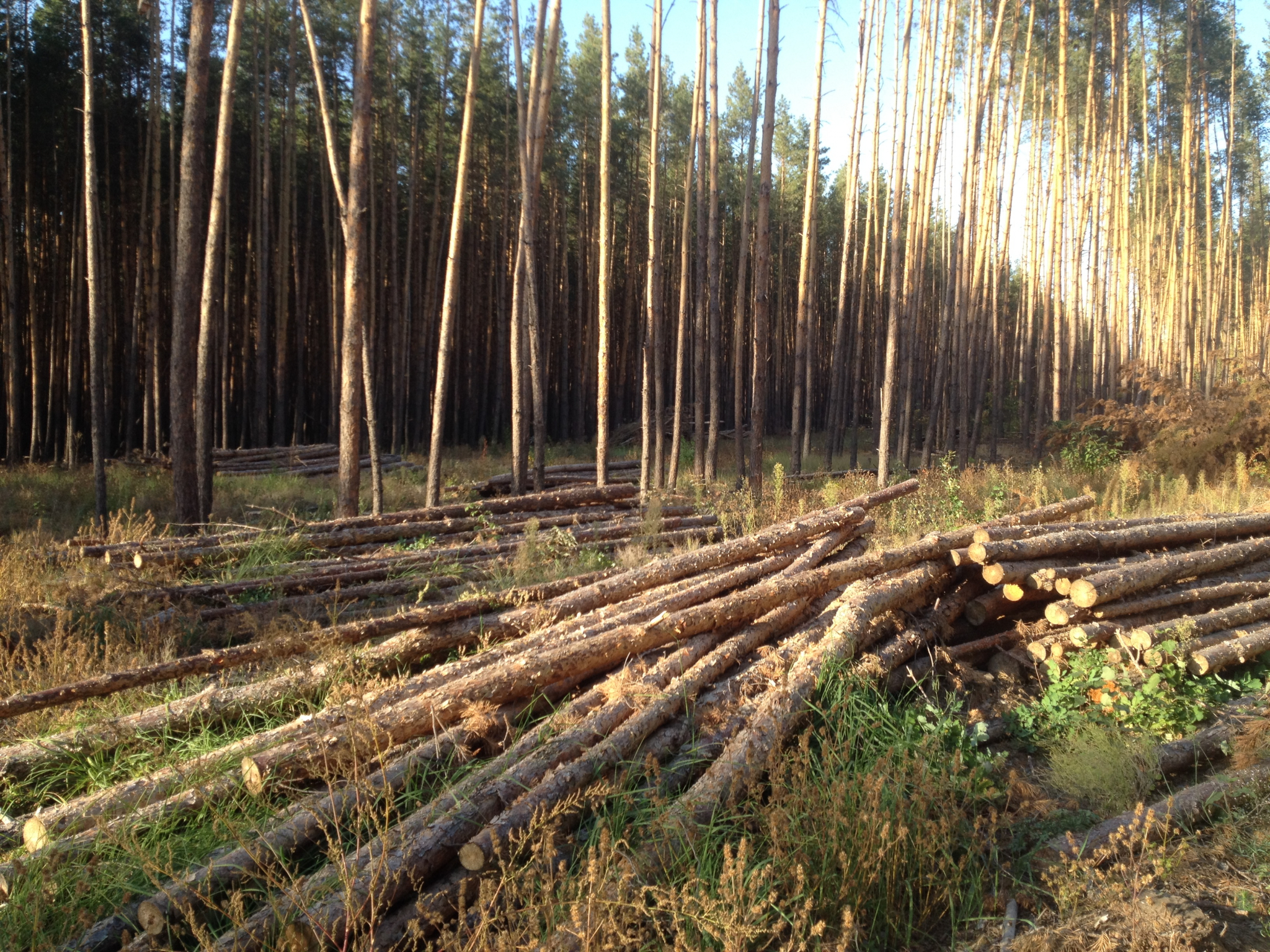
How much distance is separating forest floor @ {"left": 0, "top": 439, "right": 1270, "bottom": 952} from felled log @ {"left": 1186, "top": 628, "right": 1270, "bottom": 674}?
0.10m

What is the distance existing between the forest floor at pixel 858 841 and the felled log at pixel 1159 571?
591mm

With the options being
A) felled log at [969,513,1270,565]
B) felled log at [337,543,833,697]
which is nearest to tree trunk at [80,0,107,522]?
felled log at [337,543,833,697]

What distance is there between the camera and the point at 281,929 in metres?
2.28

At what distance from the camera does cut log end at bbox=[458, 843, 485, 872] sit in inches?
100

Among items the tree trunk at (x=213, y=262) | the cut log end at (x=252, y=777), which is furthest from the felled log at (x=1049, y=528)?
the tree trunk at (x=213, y=262)

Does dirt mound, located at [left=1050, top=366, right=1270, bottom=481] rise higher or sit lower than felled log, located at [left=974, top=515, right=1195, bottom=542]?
higher

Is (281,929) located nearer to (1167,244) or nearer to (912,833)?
(912,833)

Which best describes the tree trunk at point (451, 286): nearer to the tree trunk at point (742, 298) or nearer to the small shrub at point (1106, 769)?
the tree trunk at point (742, 298)

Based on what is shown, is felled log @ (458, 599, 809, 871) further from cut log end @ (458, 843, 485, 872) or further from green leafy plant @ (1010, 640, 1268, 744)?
green leafy plant @ (1010, 640, 1268, 744)

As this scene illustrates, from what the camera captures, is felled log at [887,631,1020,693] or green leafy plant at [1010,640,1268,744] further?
felled log at [887,631,1020,693]

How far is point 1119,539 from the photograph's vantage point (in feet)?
17.8

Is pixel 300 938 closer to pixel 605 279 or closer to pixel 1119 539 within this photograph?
pixel 1119 539

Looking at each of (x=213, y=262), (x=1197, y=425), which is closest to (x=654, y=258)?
(x=213, y=262)

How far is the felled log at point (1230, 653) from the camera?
4.34 m
